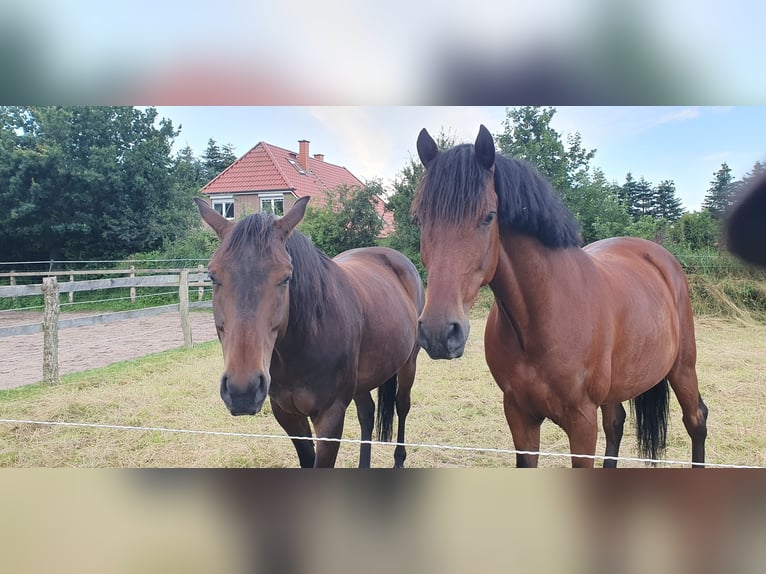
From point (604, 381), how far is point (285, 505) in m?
0.91

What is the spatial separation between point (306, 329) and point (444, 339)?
1.75 ft

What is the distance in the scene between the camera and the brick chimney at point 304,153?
162 cm

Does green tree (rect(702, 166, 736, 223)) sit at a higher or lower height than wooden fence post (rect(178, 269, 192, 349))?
higher

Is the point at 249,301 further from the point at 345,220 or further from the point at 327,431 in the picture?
the point at 345,220

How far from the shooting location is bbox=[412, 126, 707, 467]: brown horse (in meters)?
1.00

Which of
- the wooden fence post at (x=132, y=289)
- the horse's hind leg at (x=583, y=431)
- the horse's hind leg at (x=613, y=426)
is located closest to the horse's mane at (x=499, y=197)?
the horse's hind leg at (x=583, y=431)

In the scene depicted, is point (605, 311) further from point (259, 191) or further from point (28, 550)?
point (28, 550)

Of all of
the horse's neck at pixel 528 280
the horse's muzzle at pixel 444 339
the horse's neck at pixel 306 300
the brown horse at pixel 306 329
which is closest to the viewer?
the horse's muzzle at pixel 444 339

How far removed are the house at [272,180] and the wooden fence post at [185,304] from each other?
1.17 ft

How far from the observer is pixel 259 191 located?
5.34 feet

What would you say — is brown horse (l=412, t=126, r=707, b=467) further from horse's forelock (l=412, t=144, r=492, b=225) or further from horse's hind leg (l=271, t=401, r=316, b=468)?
horse's hind leg (l=271, t=401, r=316, b=468)

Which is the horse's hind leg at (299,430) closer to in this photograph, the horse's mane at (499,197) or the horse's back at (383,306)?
the horse's back at (383,306)

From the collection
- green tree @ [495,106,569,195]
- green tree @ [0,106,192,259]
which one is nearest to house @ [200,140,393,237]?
green tree @ [0,106,192,259]

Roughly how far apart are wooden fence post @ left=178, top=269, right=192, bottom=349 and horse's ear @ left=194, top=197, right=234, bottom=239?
0.64 meters
